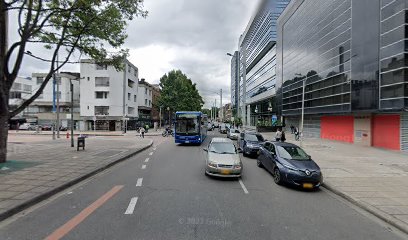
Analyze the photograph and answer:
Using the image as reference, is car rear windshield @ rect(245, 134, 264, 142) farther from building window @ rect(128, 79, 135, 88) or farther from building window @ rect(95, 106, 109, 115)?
building window @ rect(128, 79, 135, 88)

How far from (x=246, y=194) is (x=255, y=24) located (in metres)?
66.4

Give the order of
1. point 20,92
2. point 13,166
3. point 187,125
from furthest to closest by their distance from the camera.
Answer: point 20,92 < point 187,125 < point 13,166

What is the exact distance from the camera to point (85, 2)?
10.2 metres

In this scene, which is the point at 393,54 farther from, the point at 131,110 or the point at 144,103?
the point at 144,103

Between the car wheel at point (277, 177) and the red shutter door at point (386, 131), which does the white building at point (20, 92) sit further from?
the red shutter door at point (386, 131)

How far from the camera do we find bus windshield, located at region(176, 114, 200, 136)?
21906 mm

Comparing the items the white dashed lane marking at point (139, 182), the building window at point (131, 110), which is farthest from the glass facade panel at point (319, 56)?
the building window at point (131, 110)

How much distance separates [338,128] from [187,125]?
1736 cm

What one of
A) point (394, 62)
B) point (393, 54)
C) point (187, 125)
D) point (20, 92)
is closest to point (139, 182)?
point (187, 125)

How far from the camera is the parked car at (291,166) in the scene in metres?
8.21

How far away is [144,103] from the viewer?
210 feet

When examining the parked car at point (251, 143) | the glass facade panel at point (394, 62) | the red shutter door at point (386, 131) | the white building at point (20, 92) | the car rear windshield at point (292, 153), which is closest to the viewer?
the car rear windshield at point (292, 153)

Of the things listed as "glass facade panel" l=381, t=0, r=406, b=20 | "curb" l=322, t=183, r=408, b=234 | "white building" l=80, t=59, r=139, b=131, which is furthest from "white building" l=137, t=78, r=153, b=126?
"curb" l=322, t=183, r=408, b=234

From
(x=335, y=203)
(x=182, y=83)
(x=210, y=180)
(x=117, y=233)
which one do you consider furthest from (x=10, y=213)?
(x=182, y=83)
